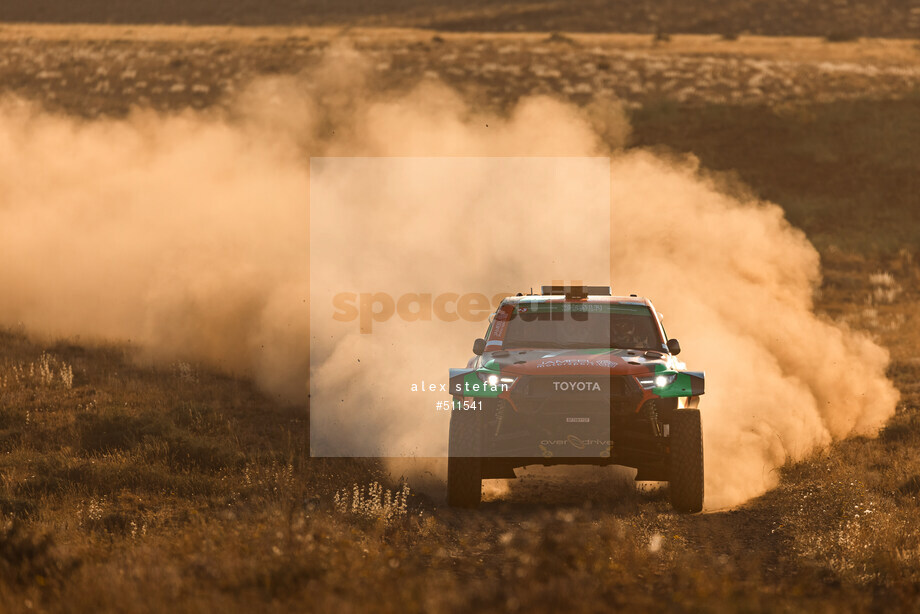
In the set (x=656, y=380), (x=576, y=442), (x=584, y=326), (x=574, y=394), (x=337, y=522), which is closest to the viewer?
(x=337, y=522)

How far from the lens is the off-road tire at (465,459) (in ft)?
32.3

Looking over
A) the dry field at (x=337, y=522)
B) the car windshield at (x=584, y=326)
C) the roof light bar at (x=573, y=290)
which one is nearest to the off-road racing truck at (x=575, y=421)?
the dry field at (x=337, y=522)

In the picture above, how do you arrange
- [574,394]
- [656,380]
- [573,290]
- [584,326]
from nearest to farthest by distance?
[574,394]
[656,380]
[584,326]
[573,290]

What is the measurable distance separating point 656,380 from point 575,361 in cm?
75

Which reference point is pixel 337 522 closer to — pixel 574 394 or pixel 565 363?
pixel 574 394

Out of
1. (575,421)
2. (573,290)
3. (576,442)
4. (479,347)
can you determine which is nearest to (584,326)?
(573,290)

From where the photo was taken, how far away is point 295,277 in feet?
60.8

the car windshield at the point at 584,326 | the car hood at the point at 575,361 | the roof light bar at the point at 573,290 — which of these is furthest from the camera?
the roof light bar at the point at 573,290

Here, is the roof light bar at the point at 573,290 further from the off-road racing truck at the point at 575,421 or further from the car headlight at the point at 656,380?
the car headlight at the point at 656,380

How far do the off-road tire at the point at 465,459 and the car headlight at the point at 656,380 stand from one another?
4.98 ft

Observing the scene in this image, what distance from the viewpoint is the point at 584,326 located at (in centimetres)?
1170

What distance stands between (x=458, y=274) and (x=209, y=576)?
1119 centimetres

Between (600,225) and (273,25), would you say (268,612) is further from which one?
(273,25)

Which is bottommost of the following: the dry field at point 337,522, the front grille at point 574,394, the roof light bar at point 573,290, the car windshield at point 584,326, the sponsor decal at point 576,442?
the dry field at point 337,522
